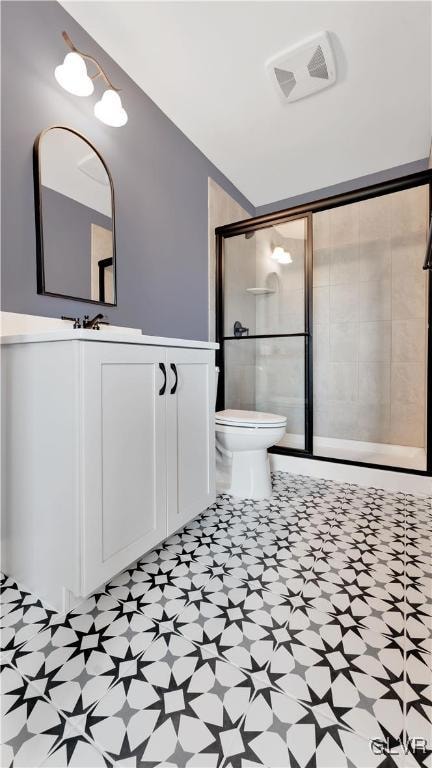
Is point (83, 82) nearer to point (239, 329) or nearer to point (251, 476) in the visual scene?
point (239, 329)

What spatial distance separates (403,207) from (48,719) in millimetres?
3318

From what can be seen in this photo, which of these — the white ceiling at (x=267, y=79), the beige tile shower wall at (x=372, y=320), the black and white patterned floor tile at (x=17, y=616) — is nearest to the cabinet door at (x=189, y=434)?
the black and white patterned floor tile at (x=17, y=616)

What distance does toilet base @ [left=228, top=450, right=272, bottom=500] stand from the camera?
1908mm

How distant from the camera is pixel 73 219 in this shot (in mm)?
1472

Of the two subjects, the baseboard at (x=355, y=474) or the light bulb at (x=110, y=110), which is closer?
the light bulb at (x=110, y=110)

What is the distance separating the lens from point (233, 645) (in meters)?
0.92

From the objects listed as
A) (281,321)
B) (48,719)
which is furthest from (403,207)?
(48,719)

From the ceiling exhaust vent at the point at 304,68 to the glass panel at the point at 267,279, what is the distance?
0.72m

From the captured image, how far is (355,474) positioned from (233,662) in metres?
1.55

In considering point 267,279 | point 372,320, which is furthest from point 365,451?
point 267,279

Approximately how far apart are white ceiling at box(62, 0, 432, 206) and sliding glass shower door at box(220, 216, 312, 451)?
55cm

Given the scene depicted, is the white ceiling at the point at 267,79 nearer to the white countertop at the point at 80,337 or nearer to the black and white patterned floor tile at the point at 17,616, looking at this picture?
the white countertop at the point at 80,337

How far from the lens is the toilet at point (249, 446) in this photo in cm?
185

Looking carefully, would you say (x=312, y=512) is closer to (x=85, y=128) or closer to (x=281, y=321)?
(x=281, y=321)
